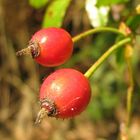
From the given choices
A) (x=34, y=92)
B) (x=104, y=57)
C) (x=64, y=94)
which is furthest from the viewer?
(x=34, y=92)

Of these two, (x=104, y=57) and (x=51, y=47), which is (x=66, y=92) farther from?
(x=104, y=57)

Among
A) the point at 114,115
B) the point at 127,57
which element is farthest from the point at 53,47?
the point at 114,115

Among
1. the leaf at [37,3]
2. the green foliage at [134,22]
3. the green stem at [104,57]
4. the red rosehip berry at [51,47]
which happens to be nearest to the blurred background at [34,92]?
the leaf at [37,3]

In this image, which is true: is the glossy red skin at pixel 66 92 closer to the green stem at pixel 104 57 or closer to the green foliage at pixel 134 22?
the green stem at pixel 104 57

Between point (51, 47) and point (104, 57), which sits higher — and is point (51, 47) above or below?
above

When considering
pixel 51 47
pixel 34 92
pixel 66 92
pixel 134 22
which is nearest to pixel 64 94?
pixel 66 92

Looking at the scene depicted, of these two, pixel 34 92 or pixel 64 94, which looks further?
pixel 34 92

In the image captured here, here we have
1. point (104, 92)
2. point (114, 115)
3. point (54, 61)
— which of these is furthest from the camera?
point (114, 115)

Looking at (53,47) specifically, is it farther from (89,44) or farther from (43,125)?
(43,125)
